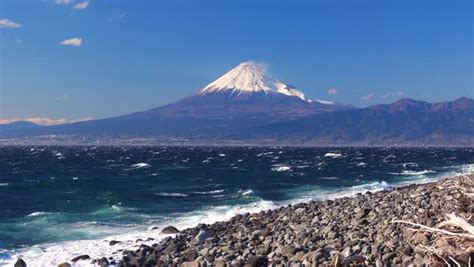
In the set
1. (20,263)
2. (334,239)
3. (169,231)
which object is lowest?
(169,231)

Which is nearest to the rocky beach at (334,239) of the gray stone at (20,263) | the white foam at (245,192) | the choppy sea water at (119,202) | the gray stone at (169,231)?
the gray stone at (169,231)

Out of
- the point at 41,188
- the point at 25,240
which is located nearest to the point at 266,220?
the point at 25,240

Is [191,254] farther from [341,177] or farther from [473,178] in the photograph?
[341,177]

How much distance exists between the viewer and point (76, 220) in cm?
2328

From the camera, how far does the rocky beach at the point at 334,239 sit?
364 inches

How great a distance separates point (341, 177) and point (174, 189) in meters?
14.3

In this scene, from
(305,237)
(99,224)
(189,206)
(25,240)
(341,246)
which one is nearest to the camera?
(341,246)

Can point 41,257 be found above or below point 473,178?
below

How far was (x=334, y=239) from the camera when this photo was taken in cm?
1361

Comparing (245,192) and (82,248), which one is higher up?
(82,248)

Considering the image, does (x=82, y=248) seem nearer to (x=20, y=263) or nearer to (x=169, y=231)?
(x=20, y=263)

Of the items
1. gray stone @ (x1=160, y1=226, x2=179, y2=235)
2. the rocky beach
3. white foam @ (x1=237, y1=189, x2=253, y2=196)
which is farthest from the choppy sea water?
the rocky beach

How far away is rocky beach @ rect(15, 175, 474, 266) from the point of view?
9253 millimetres

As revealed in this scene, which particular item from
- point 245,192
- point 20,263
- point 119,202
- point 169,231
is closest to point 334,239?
point 169,231
